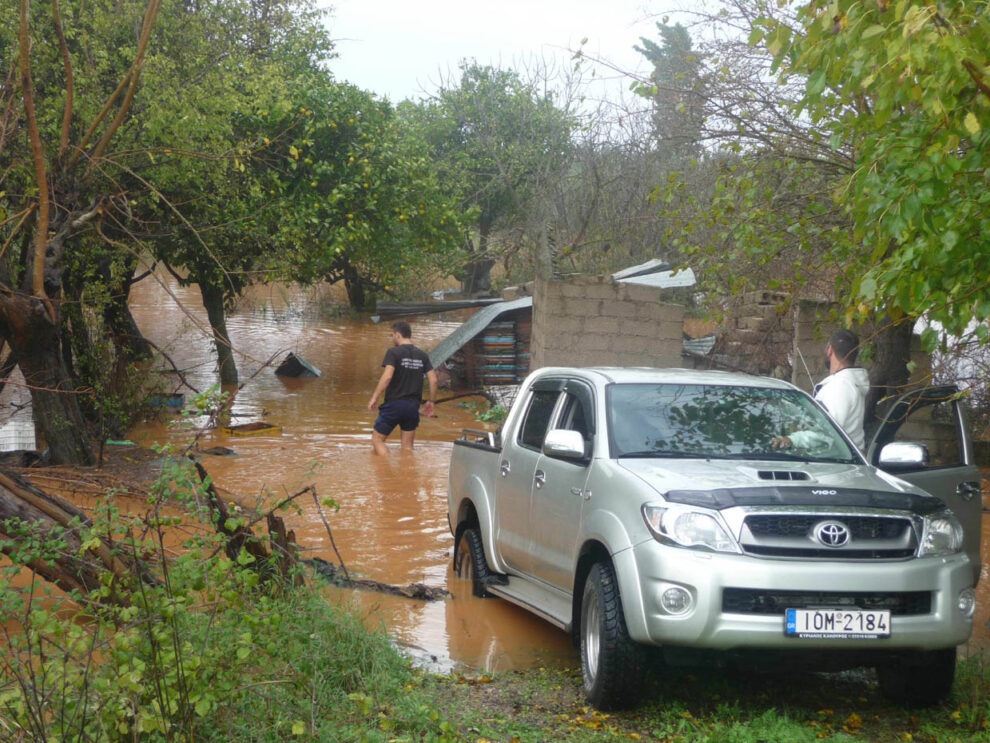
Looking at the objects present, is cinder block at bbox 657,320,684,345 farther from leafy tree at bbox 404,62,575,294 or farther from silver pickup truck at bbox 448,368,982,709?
leafy tree at bbox 404,62,575,294

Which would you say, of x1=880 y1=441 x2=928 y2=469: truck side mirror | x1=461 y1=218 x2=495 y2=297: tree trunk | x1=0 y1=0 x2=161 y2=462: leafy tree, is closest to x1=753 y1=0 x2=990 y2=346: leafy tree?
x1=880 y1=441 x2=928 y2=469: truck side mirror

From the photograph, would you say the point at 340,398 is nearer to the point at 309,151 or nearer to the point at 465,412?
the point at 465,412

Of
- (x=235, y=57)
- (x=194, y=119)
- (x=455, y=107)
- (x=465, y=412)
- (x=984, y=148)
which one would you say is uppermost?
(x=455, y=107)

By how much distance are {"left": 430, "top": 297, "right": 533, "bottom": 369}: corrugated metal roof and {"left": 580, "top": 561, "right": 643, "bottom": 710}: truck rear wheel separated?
14308 millimetres

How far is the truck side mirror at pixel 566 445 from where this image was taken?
5707 millimetres

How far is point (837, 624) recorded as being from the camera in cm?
474

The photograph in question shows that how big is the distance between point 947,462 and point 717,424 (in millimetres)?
1727

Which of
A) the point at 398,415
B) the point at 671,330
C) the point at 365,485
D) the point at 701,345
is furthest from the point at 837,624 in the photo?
the point at 701,345

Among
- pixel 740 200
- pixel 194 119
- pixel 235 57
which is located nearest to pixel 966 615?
pixel 740 200

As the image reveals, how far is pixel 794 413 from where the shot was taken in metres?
6.20

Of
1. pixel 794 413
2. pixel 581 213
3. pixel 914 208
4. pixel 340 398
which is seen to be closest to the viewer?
pixel 914 208

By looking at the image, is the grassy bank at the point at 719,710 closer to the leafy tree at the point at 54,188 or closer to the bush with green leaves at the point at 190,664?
the bush with green leaves at the point at 190,664

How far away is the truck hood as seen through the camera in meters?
4.92

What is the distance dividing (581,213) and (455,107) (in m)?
9.60
